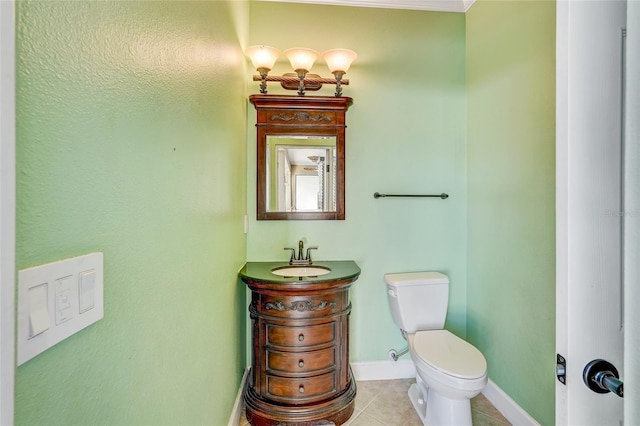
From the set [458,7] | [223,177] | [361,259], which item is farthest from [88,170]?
[458,7]

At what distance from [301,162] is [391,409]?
173 centimetres

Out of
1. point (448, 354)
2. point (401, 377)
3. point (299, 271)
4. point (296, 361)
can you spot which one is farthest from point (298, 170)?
point (401, 377)

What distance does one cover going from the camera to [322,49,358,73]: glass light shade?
1.99 m

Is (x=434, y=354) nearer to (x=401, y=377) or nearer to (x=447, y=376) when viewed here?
(x=447, y=376)

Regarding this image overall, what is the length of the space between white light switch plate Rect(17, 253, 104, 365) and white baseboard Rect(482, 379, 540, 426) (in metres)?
2.17

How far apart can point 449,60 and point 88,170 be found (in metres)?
2.49

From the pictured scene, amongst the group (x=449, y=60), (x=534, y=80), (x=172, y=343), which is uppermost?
(x=449, y=60)

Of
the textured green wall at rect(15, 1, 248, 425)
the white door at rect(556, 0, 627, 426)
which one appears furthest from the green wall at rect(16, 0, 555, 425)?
the white door at rect(556, 0, 627, 426)

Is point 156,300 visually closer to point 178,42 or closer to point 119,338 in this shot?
point 119,338

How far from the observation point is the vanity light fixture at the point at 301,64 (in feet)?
6.44

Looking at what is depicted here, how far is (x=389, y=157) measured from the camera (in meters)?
2.26

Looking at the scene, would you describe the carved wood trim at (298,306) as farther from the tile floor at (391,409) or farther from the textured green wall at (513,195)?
the textured green wall at (513,195)

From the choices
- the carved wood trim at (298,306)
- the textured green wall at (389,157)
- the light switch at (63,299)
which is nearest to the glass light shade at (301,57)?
the textured green wall at (389,157)

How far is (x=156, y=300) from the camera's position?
81cm
